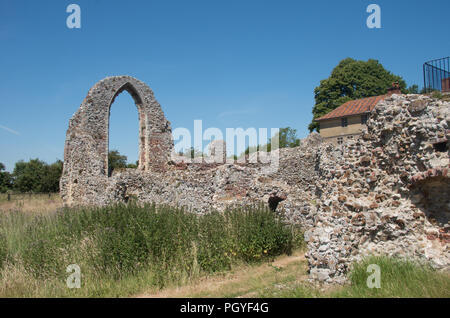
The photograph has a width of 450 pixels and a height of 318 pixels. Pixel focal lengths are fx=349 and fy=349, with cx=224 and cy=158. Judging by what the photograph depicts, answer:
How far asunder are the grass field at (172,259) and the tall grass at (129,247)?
0.02 meters

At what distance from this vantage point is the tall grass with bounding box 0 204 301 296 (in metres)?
6.86

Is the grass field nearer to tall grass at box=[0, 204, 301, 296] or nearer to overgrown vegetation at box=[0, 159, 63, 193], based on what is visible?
tall grass at box=[0, 204, 301, 296]

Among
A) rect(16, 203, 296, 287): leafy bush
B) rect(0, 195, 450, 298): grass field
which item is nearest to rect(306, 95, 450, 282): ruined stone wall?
rect(0, 195, 450, 298): grass field

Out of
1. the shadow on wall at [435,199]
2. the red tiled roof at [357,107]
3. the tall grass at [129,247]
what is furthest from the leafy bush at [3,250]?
the red tiled roof at [357,107]

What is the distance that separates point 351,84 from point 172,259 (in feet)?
125

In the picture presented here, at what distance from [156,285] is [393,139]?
5.18 meters

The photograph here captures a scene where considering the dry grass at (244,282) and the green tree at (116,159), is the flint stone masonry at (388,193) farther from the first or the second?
the green tree at (116,159)

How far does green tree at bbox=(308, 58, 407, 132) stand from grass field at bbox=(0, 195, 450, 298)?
3324 centimetres

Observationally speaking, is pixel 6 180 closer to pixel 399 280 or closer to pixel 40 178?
pixel 40 178

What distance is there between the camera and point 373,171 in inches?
245

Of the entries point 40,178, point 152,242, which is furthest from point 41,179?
point 152,242

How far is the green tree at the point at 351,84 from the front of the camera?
39.9 metres

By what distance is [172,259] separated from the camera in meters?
7.58
